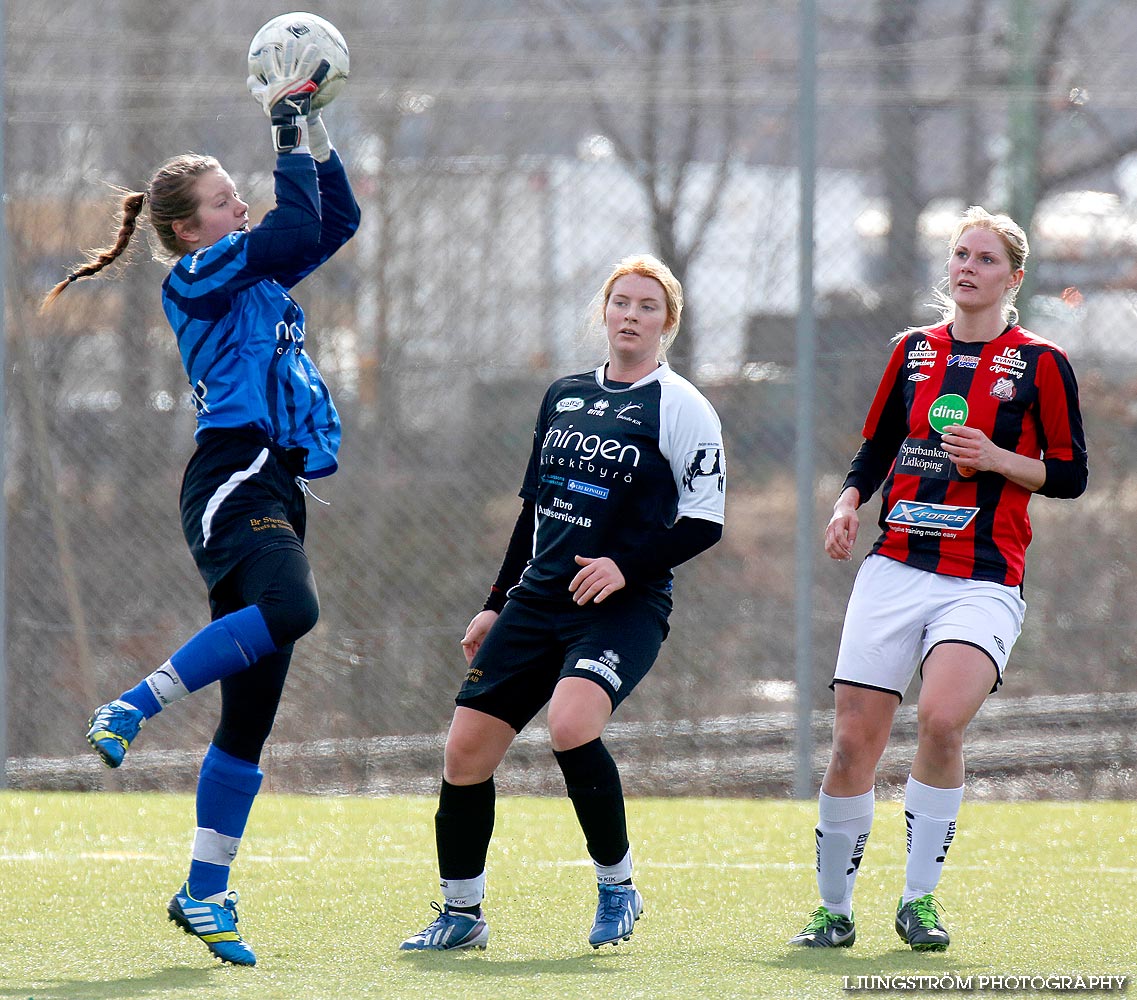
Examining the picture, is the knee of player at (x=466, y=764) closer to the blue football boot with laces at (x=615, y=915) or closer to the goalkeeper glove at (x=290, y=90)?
the blue football boot with laces at (x=615, y=915)

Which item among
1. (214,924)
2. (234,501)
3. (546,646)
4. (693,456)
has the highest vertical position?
(693,456)

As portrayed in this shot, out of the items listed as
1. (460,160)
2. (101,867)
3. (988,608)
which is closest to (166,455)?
(460,160)

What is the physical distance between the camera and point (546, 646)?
367 cm

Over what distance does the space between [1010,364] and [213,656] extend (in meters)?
1.96

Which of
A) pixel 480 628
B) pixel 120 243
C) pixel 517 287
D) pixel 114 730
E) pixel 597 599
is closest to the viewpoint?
pixel 114 730

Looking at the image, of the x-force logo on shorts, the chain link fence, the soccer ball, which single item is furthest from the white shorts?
the chain link fence

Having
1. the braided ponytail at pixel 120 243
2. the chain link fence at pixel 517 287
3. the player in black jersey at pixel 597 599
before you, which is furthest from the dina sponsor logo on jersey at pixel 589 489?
the chain link fence at pixel 517 287

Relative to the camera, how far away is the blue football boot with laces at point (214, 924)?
11.1 feet

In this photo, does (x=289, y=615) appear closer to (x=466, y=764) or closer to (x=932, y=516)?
(x=466, y=764)

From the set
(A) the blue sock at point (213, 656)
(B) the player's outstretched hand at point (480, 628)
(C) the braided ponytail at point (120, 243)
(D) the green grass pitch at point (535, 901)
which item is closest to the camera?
(D) the green grass pitch at point (535, 901)

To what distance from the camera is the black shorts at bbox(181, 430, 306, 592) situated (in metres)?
3.49

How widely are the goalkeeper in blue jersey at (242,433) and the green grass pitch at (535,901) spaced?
291 mm

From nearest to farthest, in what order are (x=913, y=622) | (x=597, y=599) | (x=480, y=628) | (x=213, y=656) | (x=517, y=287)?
1. (x=213, y=656)
2. (x=597, y=599)
3. (x=913, y=622)
4. (x=480, y=628)
5. (x=517, y=287)

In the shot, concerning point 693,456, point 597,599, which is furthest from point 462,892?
point 693,456
